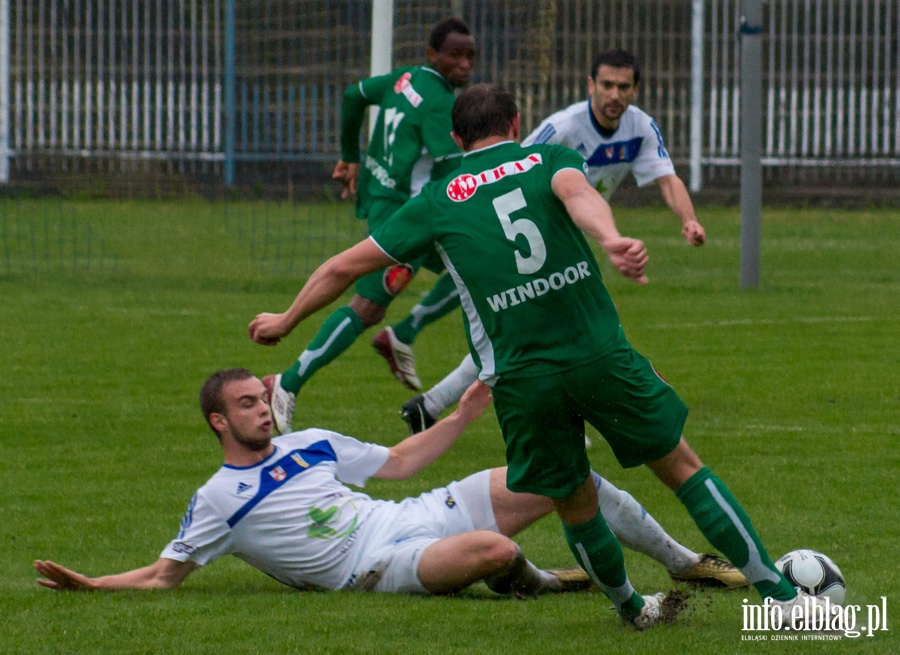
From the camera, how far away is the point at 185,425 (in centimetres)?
851

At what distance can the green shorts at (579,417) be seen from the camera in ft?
15.4

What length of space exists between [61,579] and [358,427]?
3.22 m

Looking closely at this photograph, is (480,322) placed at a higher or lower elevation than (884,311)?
higher

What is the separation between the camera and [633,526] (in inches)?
213

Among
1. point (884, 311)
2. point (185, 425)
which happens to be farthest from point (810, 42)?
point (185, 425)

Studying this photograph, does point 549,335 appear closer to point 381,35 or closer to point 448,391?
point 448,391

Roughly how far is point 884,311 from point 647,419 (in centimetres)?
839

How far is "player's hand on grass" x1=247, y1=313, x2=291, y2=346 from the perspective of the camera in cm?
505

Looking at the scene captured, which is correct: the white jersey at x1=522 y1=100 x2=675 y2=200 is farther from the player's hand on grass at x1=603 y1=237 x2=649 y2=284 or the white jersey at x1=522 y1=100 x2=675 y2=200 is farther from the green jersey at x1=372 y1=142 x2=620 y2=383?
the player's hand on grass at x1=603 y1=237 x2=649 y2=284

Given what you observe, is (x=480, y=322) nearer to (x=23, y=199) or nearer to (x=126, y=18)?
(x=23, y=199)

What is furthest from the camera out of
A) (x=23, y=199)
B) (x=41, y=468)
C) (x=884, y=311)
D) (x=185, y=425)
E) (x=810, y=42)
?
(x=810, y=42)

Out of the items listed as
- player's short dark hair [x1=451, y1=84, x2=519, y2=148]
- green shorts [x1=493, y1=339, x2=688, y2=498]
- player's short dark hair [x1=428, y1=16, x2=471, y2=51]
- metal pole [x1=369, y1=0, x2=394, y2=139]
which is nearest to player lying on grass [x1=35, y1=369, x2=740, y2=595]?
green shorts [x1=493, y1=339, x2=688, y2=498]

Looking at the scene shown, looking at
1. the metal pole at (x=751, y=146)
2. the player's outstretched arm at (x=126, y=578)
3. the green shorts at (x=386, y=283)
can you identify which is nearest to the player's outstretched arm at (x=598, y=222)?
the player's outstretched arm at (x=126, y=578)

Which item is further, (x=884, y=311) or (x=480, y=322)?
(x=884, y=311)
